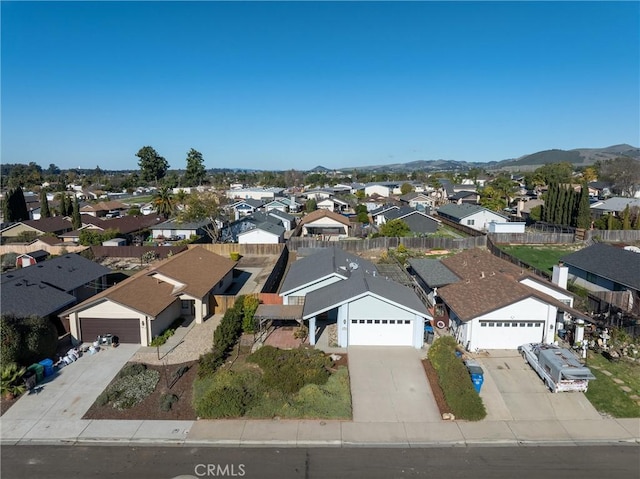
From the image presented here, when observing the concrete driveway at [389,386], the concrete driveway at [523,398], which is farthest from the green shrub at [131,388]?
the concrete driveway at [523,398]

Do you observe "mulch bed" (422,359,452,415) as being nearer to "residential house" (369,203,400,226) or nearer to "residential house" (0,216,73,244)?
"residential house" (369,203,400,226)

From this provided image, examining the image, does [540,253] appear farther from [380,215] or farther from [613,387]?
[613,387]

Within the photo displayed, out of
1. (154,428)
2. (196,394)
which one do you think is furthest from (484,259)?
(154,428)

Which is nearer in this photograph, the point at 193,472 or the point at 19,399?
the point at 193,472

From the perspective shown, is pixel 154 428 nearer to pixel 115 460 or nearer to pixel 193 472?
pixel 115 460

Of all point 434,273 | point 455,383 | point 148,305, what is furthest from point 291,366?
point 434,273

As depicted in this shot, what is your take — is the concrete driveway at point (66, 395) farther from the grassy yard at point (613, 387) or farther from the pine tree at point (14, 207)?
the pine tree at point (14, 207)
